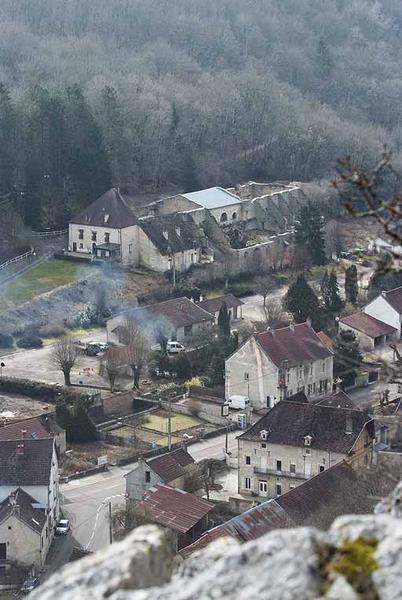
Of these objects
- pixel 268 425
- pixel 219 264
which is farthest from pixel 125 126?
pixel 268 425

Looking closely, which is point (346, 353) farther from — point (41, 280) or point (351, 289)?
point (41, 280)

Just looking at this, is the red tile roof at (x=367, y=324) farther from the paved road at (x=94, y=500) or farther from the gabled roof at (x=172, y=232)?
the paved road at (x=94, y=500)

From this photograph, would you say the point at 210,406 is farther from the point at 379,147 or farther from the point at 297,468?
the point at 379,147

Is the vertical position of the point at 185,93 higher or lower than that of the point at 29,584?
lower

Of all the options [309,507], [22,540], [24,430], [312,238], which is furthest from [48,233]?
[309,507]

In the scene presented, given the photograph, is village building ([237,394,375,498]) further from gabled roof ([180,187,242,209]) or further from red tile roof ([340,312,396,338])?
gabled roof ([180,187,242,209])
